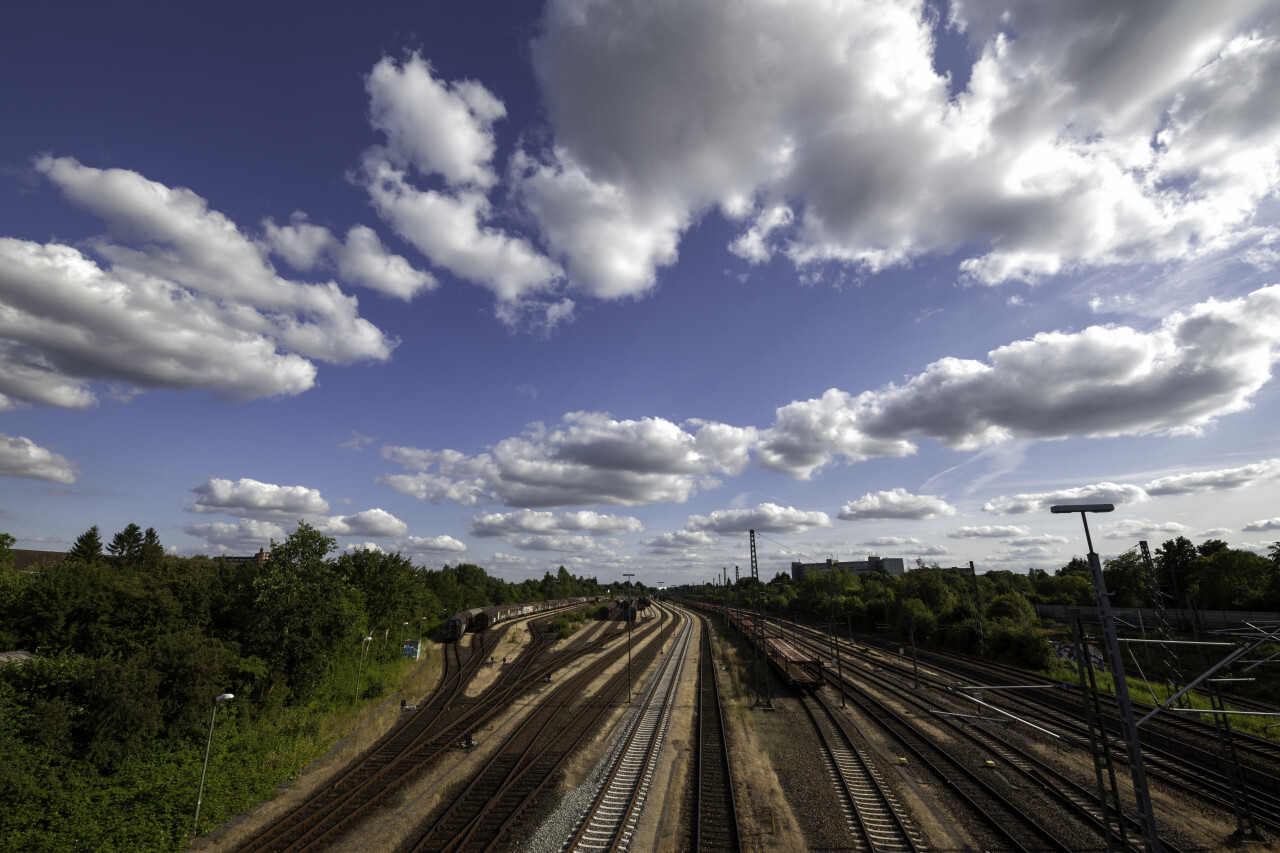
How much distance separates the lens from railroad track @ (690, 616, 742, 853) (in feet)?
58.7

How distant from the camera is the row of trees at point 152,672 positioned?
19.9 m

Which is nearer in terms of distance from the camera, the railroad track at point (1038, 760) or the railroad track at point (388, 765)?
the railroad track at point (388, 765)

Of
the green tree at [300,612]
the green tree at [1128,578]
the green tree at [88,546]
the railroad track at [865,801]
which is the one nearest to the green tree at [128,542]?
the green tree at [88,546]

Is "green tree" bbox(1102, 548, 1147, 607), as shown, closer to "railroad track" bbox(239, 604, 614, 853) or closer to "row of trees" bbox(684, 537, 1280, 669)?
"row of trees" bbox(684, 537, 1280, 669)

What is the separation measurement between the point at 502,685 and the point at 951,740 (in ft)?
Result: 100

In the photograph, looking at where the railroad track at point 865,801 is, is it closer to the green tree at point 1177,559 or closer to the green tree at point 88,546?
the green tree at point 1177,559

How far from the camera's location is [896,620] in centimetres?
8031

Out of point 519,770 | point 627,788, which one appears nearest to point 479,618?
point 519,770

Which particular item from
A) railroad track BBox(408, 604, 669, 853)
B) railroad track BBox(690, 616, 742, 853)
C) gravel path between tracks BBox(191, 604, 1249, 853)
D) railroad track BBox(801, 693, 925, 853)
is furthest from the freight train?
railroad track BBox(801, 693, 925, 853)

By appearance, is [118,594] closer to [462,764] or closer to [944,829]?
[462,764]

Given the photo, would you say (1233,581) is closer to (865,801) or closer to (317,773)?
(865,801)

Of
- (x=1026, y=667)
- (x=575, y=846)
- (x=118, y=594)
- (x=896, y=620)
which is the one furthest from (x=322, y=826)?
(x=896, y=620)

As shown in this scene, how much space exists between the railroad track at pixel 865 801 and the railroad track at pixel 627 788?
310 inches

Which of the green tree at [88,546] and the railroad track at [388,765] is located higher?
the green tree at [88,546]
